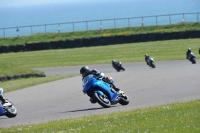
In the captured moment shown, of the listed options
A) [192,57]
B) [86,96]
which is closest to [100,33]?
[192,57]

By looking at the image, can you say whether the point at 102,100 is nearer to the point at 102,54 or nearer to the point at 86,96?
the point at 86,96

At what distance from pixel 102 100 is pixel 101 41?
3462cm

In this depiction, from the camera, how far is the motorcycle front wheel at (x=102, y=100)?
1628cm

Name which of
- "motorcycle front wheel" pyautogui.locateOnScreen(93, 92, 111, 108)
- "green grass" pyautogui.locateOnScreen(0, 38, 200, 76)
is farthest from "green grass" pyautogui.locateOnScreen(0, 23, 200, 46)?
"motorcycle front wheel" pyautogui.locateOnScreen(93, 92, 111, 108)

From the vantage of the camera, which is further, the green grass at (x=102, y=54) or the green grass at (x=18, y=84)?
the green grass at (x=102, y=54)

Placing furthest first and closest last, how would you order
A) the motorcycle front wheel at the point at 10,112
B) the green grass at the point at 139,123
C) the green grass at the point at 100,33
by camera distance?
the green grass at the point at 100,33 < the motorcycle front wheel at the point at 10,112 < the green grass at the point at 139,123

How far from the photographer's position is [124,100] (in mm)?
17234

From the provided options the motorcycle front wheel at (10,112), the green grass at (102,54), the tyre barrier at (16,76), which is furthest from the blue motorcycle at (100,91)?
the green grass at (102,54)

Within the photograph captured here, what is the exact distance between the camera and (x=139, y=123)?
1176 cm

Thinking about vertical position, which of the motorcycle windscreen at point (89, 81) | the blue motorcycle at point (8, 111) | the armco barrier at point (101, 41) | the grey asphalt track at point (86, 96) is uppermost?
the motorcycle windscreen at point (89, 81)

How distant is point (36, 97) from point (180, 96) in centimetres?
494

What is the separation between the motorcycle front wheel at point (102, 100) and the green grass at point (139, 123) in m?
2.46

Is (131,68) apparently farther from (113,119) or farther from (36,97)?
(113,119)

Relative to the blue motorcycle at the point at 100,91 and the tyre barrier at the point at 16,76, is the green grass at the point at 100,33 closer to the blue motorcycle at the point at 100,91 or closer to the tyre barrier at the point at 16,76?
the tyre barrier at the point at 16,76
